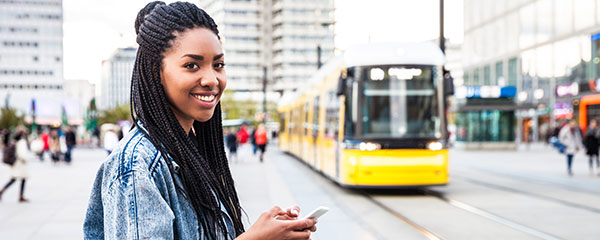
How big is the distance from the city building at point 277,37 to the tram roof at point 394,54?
104 meters

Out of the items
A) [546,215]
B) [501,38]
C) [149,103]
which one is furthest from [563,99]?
[149,103]

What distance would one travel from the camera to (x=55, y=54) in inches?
3844

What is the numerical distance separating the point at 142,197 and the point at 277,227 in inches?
14.3

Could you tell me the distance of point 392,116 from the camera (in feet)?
38.6

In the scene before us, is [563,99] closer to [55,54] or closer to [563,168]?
[563,168]

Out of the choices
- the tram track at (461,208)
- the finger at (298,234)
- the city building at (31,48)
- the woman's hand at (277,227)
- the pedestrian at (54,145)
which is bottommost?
the tram track at (461,208)

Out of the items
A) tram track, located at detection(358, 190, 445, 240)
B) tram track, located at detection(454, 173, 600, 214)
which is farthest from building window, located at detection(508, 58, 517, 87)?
tram track, located at detection(358, 190, 445, 240)

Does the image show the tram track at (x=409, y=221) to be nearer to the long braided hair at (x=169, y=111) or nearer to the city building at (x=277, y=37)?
the long braided hair at (x=169, y=111)

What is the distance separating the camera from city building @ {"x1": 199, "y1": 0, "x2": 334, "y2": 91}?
387 ft

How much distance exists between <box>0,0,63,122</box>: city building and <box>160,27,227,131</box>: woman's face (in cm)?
10151

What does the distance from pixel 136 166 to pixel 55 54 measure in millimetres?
104511

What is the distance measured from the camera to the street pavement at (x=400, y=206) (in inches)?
316

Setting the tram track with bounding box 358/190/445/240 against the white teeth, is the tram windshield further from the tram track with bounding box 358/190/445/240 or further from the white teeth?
the white teeth

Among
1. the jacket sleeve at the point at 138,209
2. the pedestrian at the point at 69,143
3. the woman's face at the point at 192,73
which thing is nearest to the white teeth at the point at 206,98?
the woman's face at the point at 192,73
